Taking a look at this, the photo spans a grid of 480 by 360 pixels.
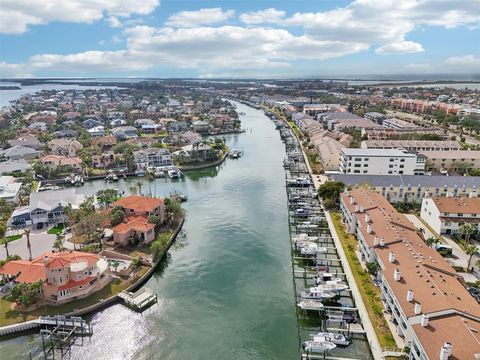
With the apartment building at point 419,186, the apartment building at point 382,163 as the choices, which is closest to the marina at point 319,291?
the apartment building at point 419,186

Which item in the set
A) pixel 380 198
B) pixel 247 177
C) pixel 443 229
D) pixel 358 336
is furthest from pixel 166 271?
pixel 247 177

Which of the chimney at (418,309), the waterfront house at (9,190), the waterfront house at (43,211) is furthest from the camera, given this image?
the waterfront house at (9,190)

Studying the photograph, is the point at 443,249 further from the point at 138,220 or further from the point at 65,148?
the point at 65,148

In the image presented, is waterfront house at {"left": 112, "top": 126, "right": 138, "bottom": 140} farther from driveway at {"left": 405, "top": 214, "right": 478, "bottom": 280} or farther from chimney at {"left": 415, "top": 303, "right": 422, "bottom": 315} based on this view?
chimney at {"left": 415, "top": 303, "right": 422, "bottom": 315}

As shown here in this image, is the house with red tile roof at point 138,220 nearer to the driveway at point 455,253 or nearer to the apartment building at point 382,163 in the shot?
the driveway at point 455,253

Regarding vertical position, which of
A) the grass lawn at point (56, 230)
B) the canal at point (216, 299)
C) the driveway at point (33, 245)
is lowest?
the canal at point (216, 299)

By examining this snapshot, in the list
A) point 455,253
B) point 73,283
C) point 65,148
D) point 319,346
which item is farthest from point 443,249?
point 65,148
